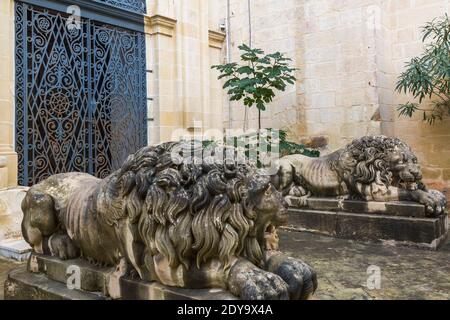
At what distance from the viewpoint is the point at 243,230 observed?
A: 1844 mm

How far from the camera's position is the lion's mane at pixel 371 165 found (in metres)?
4.34

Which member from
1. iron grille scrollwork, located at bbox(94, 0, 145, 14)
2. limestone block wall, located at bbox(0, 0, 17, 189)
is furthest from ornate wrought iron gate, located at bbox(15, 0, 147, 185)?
limestone block wall, located at bbox(0, 0, 17, 189)

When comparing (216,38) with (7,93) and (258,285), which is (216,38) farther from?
(258,285)

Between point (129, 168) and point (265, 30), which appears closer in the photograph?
point (129, 168)

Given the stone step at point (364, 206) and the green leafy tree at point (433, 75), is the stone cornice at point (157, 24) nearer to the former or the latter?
the stone step at point (364, 206)

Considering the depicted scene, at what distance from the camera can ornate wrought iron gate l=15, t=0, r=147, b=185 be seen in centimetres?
514

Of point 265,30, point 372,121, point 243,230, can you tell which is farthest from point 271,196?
point 265,30

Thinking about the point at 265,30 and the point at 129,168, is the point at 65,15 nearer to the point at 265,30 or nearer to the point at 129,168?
the point at 265,30

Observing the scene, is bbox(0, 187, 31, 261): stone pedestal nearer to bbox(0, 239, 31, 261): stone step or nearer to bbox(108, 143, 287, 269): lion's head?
bbox(0, 239, 31, 261): stone step

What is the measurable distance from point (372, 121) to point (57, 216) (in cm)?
543

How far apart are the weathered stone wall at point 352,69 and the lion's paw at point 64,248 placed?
538 centimetres

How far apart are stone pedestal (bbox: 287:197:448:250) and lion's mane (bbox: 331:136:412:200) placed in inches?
6.6

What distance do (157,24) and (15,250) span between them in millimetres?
4248

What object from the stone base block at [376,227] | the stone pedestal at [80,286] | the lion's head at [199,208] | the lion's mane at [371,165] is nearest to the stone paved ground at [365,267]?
the stone base block at [376,227]
